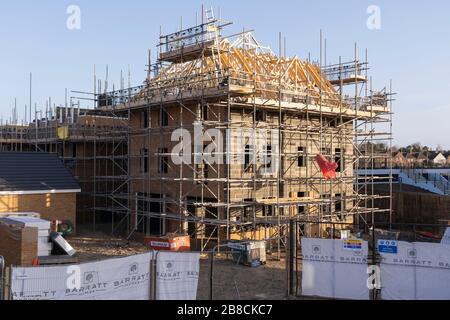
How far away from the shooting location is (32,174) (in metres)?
26.2

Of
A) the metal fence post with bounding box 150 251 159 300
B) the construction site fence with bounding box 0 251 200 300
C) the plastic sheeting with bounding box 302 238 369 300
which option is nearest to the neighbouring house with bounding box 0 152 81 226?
the construction site fence with bounding box 0 251 200 300

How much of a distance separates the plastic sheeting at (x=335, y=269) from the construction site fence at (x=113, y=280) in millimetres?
Answer: 3625

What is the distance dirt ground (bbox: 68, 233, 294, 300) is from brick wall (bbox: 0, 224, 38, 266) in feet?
9.07

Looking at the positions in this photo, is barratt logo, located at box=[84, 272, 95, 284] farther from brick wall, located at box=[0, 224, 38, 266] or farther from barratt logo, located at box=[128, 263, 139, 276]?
brick wall, located at box=[0, 224, 38, 266]

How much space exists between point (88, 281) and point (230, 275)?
785cm

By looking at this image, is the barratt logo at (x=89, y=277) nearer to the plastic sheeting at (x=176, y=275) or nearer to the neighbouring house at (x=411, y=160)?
the plastic sheeting at (x=176, y=275)

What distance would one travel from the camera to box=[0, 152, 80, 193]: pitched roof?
81.8 ft

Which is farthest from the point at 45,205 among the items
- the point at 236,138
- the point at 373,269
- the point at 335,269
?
the point at 373,269

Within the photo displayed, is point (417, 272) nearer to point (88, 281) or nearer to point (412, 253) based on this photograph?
point (412, 253)

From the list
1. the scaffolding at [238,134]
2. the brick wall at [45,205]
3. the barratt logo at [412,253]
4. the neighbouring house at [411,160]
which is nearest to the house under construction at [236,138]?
the scaffolding at [238,134]

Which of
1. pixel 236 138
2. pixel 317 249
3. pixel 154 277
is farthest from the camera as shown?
pixel 236 138

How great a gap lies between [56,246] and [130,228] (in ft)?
33.6

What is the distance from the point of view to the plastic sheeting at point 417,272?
472 inches
